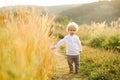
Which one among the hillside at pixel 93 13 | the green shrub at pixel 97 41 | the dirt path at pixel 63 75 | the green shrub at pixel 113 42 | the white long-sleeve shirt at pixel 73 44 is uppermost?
the white long-sleeve shirt at pixel 73 44

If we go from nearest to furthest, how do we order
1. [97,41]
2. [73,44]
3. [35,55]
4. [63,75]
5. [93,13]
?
[35,55]
[63,75]
[73,44]
[97,41]
[93,13]

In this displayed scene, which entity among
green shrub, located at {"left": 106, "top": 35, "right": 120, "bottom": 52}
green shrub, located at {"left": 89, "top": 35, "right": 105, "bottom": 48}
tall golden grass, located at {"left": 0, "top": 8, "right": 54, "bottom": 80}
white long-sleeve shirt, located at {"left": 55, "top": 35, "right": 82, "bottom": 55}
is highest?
tall golden grass, located at {"left": 0, "top": 8, "right": 54, "bottom": 80}

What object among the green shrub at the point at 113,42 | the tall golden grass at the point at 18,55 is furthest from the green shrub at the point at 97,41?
the tall golden grass at the point at 18,55

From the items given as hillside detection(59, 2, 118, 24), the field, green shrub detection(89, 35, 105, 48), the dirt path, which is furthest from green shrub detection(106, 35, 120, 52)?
hillside detection(59, 2, 118, 24)

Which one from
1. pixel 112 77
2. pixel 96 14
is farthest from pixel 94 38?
pixel 96 14

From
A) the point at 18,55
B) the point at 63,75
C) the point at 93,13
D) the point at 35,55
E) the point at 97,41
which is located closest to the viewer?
the point at 18,55

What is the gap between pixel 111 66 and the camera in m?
8.02

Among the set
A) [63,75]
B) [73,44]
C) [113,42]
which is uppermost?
[73,44]

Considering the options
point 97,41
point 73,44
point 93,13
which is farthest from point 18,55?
point 93,13

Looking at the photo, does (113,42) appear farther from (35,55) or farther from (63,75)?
(35,55)

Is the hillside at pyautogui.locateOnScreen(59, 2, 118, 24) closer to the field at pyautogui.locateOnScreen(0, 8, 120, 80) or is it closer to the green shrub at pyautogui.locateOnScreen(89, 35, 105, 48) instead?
the green shrub at pyautogui.locateOnScreen(89, 35, 105, 48)

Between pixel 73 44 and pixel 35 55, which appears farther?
pixel 73 44

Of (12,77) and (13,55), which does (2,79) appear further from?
(13,55)

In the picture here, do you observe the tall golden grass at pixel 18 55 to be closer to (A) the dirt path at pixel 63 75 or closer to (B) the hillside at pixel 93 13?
(A) the dirt path at pixel 63 75
